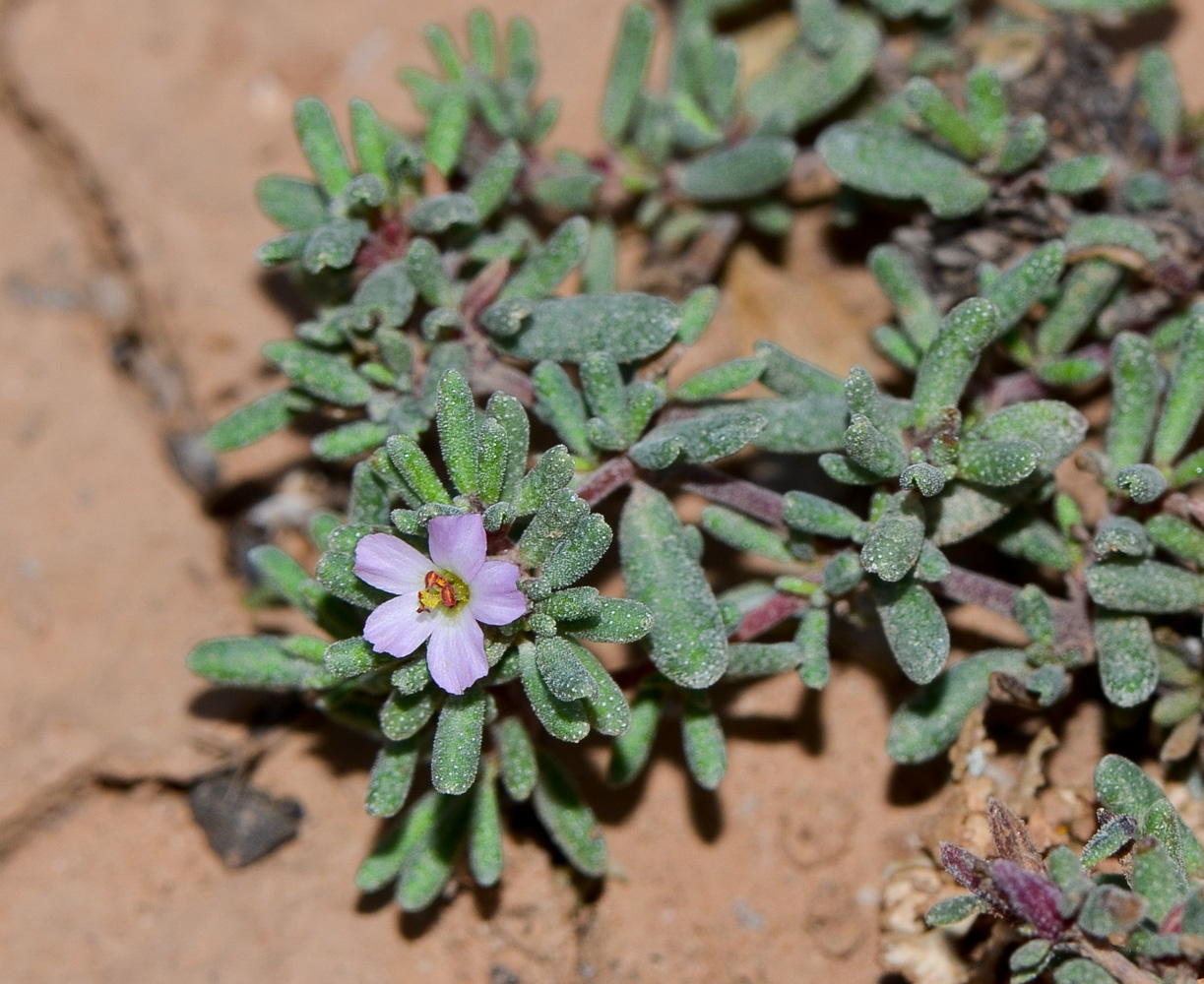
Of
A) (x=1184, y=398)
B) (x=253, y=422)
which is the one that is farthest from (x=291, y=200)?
(x=1184, y=398)

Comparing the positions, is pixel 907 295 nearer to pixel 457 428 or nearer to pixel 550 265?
pixel 550 265

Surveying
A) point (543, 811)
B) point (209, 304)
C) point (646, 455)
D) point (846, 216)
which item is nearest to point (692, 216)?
point (846, 216)

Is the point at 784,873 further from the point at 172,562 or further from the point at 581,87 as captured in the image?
the point at 581,87

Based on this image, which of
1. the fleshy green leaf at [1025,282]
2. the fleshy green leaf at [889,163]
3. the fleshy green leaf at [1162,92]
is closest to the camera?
the fleshy green leaf at [1025,282]

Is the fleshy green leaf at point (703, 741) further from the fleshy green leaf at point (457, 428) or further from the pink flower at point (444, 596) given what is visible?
the fleshy green leaf at point (457, 428)

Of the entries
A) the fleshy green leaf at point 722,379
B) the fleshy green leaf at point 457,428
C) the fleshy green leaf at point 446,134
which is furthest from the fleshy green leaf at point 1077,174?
the fleshy green leaf at point 457,428

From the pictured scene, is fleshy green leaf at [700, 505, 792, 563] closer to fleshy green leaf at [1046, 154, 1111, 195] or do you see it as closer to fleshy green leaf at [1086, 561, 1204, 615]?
fleshy green leaf at [1086, 561, 1204, 615]

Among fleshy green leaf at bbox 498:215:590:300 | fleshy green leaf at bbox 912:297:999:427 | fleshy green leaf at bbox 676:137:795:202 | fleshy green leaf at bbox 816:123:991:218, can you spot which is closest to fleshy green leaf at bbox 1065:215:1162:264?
fleshy green leaf at bbox 816:123:991:218

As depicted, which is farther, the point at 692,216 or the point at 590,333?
the point at 692,216
